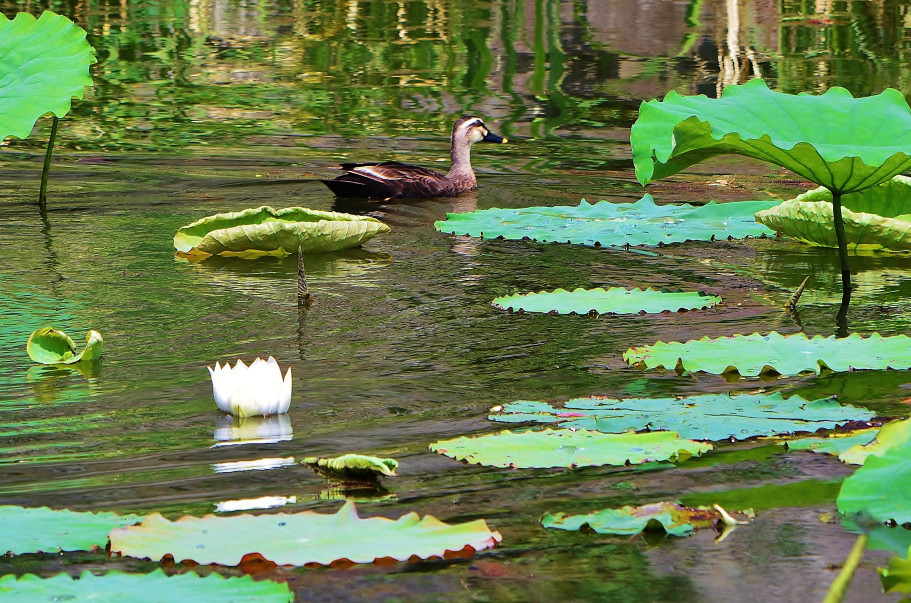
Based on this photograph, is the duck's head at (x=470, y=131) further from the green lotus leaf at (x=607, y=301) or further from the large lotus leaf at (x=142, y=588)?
the large lotus leaf at (x=142, y=588)

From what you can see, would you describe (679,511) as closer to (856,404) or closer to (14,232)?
(856,404)

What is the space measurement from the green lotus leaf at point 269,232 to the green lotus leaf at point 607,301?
123cm

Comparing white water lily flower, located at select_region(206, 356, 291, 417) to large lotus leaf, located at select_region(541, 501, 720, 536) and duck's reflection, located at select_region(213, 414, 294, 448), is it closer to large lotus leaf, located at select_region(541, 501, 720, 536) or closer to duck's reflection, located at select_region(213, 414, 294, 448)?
duck's reflection, located at select_region(213, 414, 294, 448)

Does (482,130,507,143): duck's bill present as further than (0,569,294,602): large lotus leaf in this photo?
Yes

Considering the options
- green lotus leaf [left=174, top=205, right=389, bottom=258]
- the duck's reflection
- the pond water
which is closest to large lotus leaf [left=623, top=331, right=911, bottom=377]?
the pond water

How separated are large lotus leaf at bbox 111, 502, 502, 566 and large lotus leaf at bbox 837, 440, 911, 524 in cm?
65

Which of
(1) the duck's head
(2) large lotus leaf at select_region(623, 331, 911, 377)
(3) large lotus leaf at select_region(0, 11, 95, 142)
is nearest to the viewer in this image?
(2) large lotus leaf at select_region(623, 331, 911, 377)

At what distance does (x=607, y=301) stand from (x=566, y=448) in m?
1.83

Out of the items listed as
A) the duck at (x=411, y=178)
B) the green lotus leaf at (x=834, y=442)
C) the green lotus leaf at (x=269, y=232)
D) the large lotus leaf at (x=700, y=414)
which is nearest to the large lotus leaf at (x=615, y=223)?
the green lotus leaf at (x=269, y=232)

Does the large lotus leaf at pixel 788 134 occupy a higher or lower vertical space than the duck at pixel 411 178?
higher

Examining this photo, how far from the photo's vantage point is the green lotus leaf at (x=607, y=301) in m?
4.61

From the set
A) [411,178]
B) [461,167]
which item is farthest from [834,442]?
[461,167]

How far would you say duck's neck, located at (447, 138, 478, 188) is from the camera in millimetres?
8133

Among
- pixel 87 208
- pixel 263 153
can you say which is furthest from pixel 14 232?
pixel 263 153
